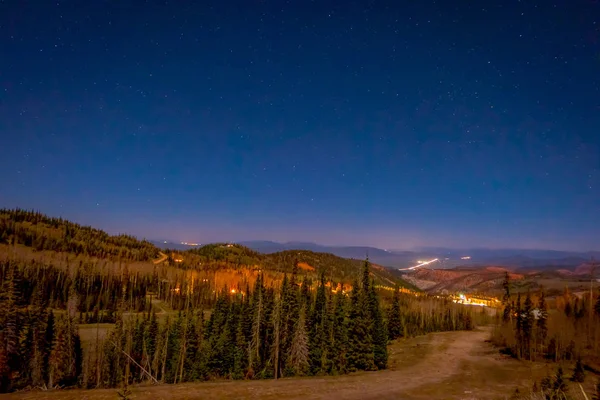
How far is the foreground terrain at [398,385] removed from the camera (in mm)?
37125

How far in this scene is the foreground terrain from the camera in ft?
122

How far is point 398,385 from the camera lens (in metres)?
45.3

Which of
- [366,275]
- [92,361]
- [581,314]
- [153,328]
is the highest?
[366,275]

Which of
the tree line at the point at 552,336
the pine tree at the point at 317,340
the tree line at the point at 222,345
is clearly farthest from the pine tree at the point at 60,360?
the tree line at the point at 552,336

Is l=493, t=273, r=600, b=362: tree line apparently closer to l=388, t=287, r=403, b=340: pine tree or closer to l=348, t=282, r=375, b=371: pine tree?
l=388, t=287, r=403, b=340: pine tree

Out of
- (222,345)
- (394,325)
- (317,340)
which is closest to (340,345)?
(317,340)

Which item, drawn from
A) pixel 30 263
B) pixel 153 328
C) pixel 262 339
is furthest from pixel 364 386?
pixel 30 263

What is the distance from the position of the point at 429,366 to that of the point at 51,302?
121 meters

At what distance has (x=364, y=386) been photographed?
44.4 m

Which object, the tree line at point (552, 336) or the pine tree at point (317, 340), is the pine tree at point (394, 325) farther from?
the pine tree at point (317, 340)

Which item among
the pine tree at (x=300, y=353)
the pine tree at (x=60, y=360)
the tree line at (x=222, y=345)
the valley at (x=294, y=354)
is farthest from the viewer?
the pine tree at (x=60, y=360)

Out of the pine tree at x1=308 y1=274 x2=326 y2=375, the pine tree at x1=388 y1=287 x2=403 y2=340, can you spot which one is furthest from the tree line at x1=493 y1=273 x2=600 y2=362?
the pine tree at x1=308 y1=274 x2=326 y2=375

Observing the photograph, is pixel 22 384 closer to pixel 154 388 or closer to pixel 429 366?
pixel 154 388

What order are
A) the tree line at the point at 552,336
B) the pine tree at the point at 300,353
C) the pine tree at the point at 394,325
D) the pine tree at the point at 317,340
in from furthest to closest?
the pine tree at the point at 394,325
the tree line at the point at 552,336
the pine tree at the point at 317,340
the pine tree at the point at 300,353
